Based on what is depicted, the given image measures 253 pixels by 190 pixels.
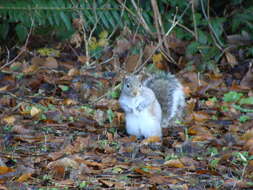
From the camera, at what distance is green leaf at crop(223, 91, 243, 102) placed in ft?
18.1

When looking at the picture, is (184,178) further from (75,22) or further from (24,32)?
(24,32)

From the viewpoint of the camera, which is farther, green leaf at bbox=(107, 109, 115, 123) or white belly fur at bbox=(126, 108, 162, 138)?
green leaf at bbox=(107, 109, 115, 123)

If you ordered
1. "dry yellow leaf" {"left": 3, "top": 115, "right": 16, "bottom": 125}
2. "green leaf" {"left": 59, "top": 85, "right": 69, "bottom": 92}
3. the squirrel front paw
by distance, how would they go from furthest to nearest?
1. "green leaf" {"left": 59, "top": 85, "right": 69, "bottom": 92}
2. "dry yellow leaf" {"left": 3, "top": 115, "right": 16, "bottom": 125}
3. the squirrel front paw

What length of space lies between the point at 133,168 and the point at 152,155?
43 centimetres

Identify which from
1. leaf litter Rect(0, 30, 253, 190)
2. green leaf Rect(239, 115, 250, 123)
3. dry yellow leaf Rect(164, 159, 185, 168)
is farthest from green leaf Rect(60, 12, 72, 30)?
dry yellow leaf Rect(164, 159, 185, 168)

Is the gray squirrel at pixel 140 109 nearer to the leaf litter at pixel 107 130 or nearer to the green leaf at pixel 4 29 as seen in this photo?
the leaf litter at pixel 107 130

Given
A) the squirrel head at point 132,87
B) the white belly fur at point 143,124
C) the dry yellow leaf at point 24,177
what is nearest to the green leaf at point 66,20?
the squirrel head at point 132,87

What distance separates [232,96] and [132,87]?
141cm

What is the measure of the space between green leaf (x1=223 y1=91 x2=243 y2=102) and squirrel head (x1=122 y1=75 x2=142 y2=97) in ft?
4.25

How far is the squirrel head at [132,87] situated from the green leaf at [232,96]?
1.30m

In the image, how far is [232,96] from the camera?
5551 mm

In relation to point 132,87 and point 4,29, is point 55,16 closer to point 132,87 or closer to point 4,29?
point 4,29

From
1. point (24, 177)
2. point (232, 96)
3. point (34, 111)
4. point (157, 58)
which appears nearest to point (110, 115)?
point (34, 111)

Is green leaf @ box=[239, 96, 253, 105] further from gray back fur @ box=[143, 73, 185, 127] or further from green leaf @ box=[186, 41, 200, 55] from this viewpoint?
green leaf @ box=[186, 41, 200, 55]
